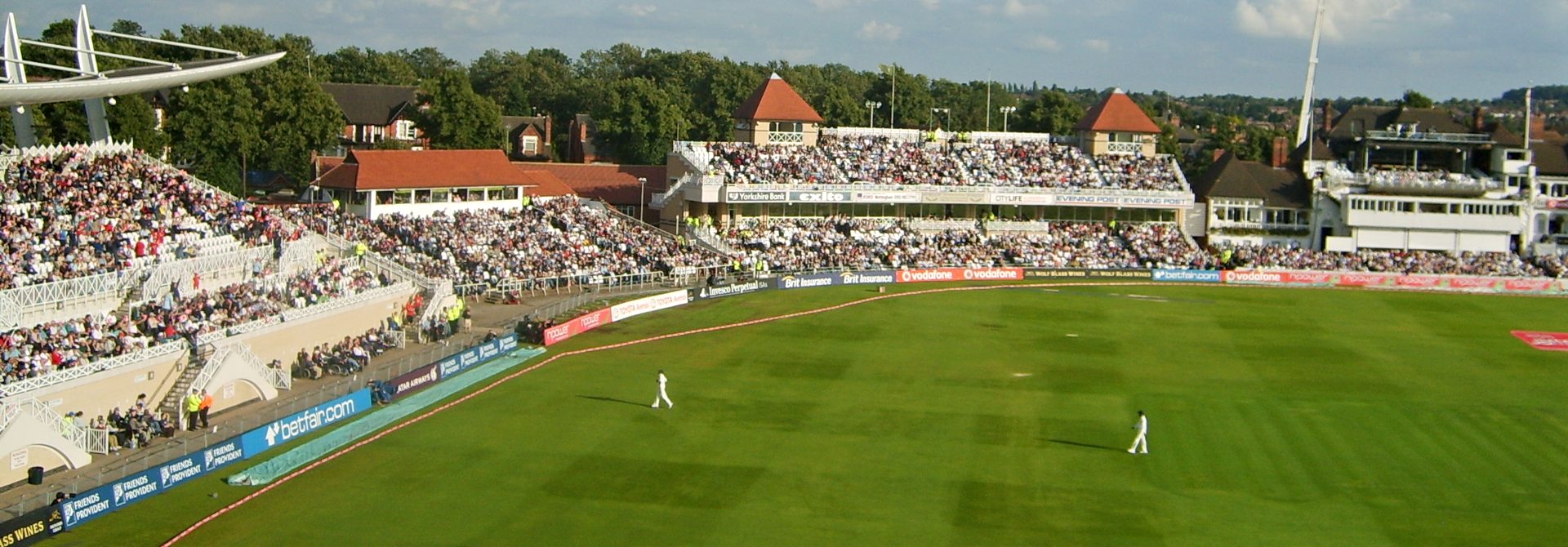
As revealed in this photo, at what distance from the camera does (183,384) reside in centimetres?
3212

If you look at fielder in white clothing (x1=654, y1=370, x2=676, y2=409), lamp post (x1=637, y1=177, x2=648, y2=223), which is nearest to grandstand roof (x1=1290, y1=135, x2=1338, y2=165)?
lamp post (x1=637, y1=177, x2=648, y2=223)

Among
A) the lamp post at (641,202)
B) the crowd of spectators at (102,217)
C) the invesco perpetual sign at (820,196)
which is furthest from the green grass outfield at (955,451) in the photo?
the lamp post at (641,202)

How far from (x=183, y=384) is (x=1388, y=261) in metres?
62.0

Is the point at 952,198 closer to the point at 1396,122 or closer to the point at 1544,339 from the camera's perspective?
the point at 1544,339

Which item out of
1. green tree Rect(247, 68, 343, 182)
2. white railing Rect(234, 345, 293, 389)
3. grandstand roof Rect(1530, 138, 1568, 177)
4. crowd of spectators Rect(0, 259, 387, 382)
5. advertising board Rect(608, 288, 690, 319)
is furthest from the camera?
grandstand roof Rect(1530, 138, 1568, 177)

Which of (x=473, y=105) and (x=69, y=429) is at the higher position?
(x=473, y=105)

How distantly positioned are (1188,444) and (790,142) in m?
47.4

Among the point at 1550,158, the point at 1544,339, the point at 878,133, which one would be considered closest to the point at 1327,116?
the point at 1550,158

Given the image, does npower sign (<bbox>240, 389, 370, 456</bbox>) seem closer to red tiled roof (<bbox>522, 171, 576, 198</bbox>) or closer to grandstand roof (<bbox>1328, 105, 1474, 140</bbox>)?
red tiled roof (<bbox>522, 171, 576, 198</bbox>)

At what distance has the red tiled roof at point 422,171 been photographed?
59281mm

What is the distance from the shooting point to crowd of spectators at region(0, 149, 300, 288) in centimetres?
3581

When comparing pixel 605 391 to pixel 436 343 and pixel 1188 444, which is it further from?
pixel 1188 444

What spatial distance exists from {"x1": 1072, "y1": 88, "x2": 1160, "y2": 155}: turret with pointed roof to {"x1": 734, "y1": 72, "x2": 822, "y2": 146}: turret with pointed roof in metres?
16.1

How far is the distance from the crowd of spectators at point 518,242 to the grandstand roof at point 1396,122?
44141 millimetres
